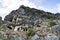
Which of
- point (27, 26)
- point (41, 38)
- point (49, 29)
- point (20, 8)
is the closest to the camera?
point (41, 38)

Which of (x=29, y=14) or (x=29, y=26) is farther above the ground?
(x=29, y=14)

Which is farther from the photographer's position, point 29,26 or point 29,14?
point 29,14

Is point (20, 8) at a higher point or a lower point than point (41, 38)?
higher

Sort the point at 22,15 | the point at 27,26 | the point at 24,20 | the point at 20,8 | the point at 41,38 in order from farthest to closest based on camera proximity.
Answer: the point at 20,8
the point at 22,15
the point at 24,20
the point at 27,26
the point at 41,38

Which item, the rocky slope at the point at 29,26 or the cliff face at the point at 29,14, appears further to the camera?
the cliff face at the point at 29,14

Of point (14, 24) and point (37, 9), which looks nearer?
point (14, 24)

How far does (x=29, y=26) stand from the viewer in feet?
302

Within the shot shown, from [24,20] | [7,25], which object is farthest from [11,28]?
[24,20]

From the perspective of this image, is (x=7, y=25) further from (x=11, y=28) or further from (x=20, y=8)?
(x=20, y=8)

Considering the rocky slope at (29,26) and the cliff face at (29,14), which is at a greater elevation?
the cliff face at (29,14)

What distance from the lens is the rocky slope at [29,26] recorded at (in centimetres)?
7862

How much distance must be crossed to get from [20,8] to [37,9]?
315 inches

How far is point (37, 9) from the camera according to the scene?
11294 centimetres

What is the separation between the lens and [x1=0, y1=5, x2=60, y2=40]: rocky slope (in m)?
78.6
